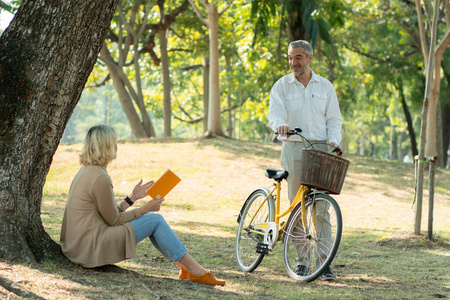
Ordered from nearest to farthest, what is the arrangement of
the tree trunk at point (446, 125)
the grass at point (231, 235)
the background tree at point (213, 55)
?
the grass at point (231, 235) < the background tree at point (213, 55) < the tree trunk at point (446, 125)

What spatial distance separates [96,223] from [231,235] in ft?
12.8

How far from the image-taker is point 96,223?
4.51 meters

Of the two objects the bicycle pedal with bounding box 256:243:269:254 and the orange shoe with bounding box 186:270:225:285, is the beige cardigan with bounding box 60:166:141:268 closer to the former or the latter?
the orange shoe with bounding box 186:270:225:285

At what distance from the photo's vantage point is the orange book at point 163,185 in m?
4.67

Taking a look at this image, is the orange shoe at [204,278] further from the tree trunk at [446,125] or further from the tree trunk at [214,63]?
the tree trunk at [446,125]

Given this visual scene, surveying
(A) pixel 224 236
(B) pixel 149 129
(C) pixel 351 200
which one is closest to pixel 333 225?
(A) pixel 224 236

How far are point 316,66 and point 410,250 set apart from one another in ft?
50.1

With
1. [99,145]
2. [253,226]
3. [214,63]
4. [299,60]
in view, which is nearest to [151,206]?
[99,145]

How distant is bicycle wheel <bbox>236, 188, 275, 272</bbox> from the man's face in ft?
3.96

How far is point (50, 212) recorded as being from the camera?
9.06 m

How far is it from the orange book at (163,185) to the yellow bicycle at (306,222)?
1086mm

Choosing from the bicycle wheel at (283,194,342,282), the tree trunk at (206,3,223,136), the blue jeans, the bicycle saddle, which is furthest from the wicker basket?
the tree trunk at (206,3,223,136)

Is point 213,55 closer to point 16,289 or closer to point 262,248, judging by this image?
point 262,248

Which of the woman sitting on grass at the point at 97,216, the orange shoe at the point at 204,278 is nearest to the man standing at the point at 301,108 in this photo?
the orange shoe at the point at 204,278
